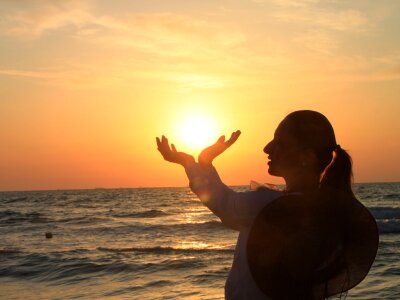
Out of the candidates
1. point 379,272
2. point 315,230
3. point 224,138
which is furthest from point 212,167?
point 379,272

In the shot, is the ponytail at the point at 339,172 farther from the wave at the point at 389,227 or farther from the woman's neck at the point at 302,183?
the wave at the point at 389,227

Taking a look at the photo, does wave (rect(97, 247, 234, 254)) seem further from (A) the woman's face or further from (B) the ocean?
(A) the woman's face

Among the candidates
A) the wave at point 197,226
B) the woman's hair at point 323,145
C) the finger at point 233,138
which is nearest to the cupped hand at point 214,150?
the finger at point 233,138

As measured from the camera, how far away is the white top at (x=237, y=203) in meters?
2.33

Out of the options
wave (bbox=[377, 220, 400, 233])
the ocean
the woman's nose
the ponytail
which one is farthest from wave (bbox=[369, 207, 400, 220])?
the woman's nose

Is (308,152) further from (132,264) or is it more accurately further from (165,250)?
(165,250)

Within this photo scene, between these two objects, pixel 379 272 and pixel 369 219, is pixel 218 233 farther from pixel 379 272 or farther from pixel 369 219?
pixel 369 219

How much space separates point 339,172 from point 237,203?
49cm

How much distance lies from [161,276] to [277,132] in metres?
11.2

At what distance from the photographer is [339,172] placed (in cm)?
249

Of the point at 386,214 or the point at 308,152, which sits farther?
the point at 386,214

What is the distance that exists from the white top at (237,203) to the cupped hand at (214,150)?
32 millimetres

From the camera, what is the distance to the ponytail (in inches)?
97.3

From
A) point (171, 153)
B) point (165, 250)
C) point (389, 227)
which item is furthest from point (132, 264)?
point (389, 227)
